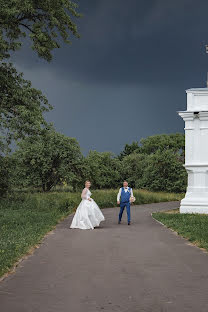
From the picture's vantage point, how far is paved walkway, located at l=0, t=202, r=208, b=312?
20.5 feet

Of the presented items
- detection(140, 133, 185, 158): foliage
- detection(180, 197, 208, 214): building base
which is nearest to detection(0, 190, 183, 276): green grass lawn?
detection(180, 197, 208, 214): building base

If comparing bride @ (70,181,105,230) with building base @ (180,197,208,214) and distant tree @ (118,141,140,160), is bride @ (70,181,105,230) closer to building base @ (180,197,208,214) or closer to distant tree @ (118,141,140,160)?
building base @ (180,197,208,214)

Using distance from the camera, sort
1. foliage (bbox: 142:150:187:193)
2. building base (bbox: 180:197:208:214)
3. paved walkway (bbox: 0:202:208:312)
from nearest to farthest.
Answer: paved walkway (bbox: 0:202:208:312) → building base (bbox: 180:197:208:214) → foliage (bbox: 142:150:187:193)

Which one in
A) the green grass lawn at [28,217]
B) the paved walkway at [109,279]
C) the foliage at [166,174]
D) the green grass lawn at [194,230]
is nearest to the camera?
the paved walkway at [109,279]

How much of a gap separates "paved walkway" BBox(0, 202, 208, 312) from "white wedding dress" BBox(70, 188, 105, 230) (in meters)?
4.23

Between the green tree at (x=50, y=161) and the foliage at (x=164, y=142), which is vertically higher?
the foliage at (x=164, y=142)

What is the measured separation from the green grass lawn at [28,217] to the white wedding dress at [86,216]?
1083mm

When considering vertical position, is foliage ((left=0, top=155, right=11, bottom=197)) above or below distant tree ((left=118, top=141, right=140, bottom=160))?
below

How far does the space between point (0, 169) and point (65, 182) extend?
20.5 metres

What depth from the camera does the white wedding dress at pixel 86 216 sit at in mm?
17516

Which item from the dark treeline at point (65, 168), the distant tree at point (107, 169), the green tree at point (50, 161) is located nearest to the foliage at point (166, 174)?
the dark treeline at point (65, 168)

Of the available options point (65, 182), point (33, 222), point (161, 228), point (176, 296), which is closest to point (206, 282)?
point (176, 296)

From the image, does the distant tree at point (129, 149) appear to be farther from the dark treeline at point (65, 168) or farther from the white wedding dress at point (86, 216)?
the white wedding dress at point (86, 216)

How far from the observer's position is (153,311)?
591 centimetres
